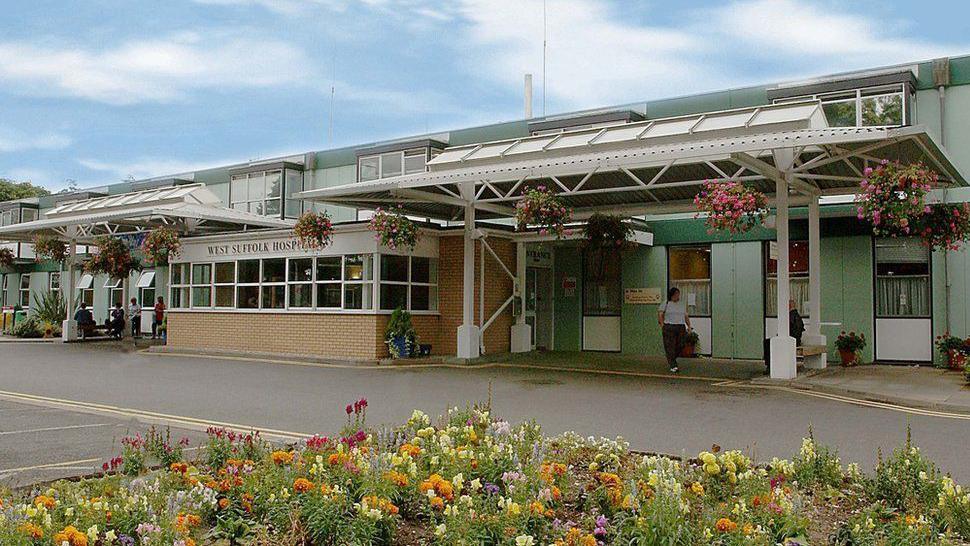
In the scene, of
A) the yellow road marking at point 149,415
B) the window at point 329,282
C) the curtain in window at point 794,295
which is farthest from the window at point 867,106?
the yellow road marking at point 149,415

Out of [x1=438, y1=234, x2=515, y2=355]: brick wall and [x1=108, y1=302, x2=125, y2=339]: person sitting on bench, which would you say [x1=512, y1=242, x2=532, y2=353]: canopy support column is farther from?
[x1=108, y1=302, x2=125, y2=339]: person sitting on bench

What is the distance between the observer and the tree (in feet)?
215

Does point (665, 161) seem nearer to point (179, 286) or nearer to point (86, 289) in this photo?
point (179, 286)

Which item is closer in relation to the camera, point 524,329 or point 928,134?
point 928,134

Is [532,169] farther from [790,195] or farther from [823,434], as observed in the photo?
[823,434]

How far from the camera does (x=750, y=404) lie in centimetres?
1175

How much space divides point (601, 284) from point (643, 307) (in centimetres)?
149

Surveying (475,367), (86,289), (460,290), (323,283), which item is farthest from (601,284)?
(86,289)

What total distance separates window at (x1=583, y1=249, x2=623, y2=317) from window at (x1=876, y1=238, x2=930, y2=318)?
649cm

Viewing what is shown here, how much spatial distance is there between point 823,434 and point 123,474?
7.12 metres

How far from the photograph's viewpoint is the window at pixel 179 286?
23812mm

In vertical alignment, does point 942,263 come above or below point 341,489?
above

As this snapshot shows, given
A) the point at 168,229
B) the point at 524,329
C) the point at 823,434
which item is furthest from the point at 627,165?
the point at 168,229

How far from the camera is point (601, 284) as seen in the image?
2292cm
